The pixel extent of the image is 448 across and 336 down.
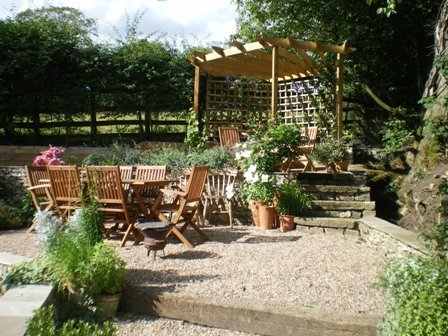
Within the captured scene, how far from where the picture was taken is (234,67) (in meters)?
10.4

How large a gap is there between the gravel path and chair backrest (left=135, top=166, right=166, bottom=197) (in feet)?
2.50

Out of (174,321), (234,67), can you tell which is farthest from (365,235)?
(234,67)

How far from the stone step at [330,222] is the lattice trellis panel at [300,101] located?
4563 mm

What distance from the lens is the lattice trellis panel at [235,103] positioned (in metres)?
10.7

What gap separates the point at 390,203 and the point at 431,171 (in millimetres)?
1606

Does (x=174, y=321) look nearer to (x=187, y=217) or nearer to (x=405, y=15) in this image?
(x=187, y=217)

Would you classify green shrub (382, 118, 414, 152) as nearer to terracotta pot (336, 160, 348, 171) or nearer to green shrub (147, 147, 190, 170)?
terracotta pot (336, 160, 348, 171)

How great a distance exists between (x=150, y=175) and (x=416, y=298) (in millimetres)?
4095

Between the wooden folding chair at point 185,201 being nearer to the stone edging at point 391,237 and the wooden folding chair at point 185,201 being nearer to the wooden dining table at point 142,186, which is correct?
the wooden dining table at point 142,186

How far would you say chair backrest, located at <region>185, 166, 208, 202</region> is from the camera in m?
5.04

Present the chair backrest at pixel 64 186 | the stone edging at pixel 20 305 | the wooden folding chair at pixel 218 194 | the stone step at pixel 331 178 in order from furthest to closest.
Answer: the stone step at pixel 331 178
the wooden folding chair at pixel 218 194
the chair backrest at pixel 64 186
the stone edging at pixel 20 305

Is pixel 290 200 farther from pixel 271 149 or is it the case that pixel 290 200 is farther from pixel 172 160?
pixel 172 160

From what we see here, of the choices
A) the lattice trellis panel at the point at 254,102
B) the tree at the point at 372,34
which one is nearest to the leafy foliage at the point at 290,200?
the lattice trellis panel at the point at 254,102

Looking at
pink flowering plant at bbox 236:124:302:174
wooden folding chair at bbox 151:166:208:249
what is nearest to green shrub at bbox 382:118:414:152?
pink flowering plant at bbox 236:124:302:174
